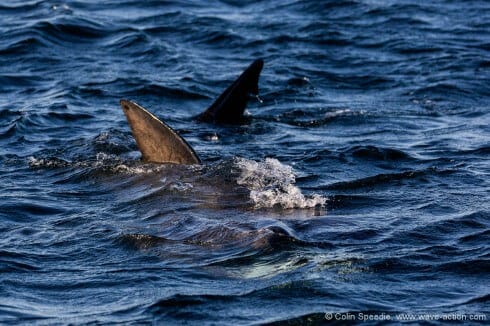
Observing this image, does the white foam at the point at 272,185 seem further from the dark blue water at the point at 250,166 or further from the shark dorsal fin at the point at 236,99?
the shark dorsal fin at the point at 236,99

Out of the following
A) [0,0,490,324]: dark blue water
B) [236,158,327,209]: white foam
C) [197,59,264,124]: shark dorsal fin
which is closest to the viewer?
[0,0,490,324]: dark blue water

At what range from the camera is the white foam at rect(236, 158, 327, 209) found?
9.12 m

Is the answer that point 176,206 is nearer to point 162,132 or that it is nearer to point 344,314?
point 162,132

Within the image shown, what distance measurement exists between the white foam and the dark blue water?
26 mm

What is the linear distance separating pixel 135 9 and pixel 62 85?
524cm

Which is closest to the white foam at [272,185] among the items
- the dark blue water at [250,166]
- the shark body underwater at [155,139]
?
the dark blue water at [250,166]

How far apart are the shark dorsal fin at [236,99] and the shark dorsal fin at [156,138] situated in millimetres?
2520

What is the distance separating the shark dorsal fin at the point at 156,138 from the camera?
32.9 ft

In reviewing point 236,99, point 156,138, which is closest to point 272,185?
point 156,138

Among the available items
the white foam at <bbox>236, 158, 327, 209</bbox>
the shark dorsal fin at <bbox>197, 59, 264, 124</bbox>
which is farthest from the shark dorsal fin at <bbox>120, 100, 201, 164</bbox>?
the shark dorsal fin at <bbox>197, 59, 264, 124</bbox>

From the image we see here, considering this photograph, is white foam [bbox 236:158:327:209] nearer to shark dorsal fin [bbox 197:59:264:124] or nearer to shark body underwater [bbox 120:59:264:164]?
shark body underwater [bbox 120:59:264:164]

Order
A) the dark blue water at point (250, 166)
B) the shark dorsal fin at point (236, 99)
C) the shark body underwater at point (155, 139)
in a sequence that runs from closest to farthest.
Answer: the dark blue water at point (250, 166)
the shark body underwater at point (155, 139)
the shark dorsal fin at point (236, 99)

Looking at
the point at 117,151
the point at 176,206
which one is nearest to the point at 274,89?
the point at 117,151

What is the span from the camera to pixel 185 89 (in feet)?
48.8
